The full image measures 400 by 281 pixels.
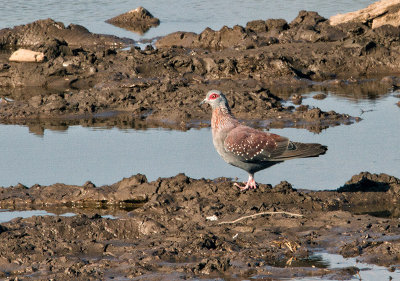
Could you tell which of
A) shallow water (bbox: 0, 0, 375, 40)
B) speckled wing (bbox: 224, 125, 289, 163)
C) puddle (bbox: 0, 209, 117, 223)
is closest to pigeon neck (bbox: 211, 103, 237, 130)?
speckled wing (bbox: 224, 125, 289, 163)

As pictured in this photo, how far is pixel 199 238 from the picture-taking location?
33.8 feet

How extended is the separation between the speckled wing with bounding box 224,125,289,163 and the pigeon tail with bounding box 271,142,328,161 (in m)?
0.05

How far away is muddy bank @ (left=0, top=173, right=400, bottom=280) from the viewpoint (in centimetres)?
973

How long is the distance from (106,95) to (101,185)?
7.15 m

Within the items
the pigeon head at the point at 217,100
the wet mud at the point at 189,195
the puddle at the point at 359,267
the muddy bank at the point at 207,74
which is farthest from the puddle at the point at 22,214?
the muddy bank at the point at 207,74

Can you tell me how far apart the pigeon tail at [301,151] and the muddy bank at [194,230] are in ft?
1.81

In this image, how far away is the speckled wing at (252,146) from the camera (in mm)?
11914

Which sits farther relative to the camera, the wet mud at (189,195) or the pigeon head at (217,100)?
the pigeon head at (217,100)

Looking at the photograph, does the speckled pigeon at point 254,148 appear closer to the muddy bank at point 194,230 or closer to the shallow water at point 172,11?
the muddy bank at point 194,230

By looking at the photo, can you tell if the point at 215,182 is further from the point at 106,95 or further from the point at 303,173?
the point at 106,95

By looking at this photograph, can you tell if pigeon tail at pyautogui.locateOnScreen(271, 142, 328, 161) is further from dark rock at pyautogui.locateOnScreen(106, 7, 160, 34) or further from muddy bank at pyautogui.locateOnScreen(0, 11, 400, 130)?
dark rock at pyautogui.locateOnScreen(106, 7, 160, 34)

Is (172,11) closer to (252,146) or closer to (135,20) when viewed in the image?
(135,20)

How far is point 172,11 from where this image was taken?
39.2 metres

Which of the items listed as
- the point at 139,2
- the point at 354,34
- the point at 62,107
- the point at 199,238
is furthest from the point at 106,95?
the point at 139,2
